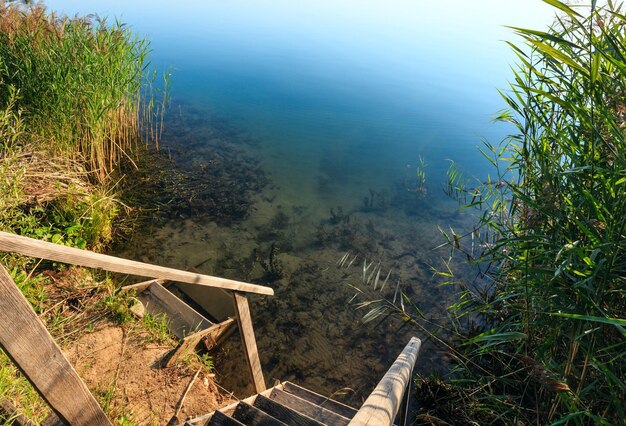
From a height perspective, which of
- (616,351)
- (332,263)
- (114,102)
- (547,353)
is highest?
(114,102)

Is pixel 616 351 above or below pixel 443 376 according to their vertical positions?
above

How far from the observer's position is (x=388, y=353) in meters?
5.00

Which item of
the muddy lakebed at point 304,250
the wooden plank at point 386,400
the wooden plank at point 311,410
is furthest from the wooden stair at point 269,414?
the muddy lakebed at point 304,250

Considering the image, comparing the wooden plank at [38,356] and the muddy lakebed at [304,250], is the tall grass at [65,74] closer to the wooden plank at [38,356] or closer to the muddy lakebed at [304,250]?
the muddy lakebed at [304,250]

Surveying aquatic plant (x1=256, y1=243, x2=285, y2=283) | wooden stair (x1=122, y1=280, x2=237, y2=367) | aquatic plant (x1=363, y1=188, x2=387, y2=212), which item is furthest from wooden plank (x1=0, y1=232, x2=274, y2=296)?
aquatic plant (x1=363, y1=188, x2=387, y2=212)

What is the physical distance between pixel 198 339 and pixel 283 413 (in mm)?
1658

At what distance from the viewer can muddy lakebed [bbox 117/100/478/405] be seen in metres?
4.84

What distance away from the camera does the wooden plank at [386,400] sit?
1.20 metres

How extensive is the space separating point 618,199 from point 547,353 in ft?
3.59

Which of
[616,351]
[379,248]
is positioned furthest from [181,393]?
[379,248]

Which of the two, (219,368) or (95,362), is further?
(219,368)

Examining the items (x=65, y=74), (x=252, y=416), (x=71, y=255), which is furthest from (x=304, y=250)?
(x=71, y=255)

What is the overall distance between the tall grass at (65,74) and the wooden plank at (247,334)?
3834 mm

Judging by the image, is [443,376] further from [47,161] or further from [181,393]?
[47,161]
